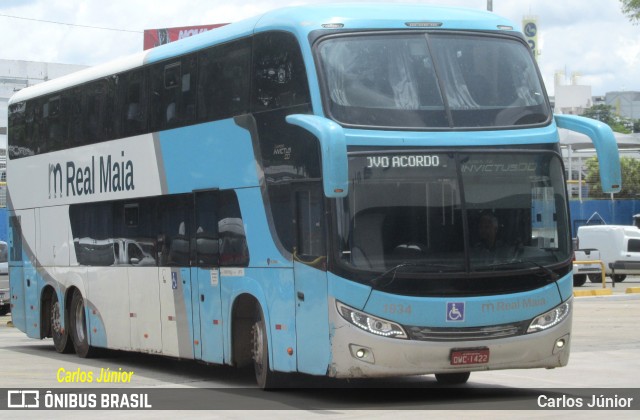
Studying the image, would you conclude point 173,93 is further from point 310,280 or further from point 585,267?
point 585,267

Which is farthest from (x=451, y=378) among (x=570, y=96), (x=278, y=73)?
(x=570, y=96)

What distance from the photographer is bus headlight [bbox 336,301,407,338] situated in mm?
12477

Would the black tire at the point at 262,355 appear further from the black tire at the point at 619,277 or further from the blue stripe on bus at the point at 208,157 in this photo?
the black tire at the point at 619,277

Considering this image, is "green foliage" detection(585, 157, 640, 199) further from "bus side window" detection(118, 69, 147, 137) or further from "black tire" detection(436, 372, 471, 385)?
"black tire" detection(436, 372, 471, 385)

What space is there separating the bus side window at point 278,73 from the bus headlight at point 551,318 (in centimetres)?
318

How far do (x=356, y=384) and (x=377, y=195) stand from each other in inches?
132

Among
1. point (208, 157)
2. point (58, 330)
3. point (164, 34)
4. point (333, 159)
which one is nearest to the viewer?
point (333, 159)

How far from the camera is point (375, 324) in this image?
1251 centimetres

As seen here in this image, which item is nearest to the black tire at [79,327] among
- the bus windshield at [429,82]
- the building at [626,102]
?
the bus windshield at [429,82]

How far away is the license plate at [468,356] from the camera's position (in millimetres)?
12609

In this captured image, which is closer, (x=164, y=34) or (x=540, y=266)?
(x=540, y=266)

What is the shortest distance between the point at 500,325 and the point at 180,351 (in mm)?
5216

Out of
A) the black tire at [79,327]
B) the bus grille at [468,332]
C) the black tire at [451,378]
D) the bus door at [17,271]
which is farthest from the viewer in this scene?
the bus door at [17,271]

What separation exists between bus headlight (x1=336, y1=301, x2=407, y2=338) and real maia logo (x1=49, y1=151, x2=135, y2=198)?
615cm
